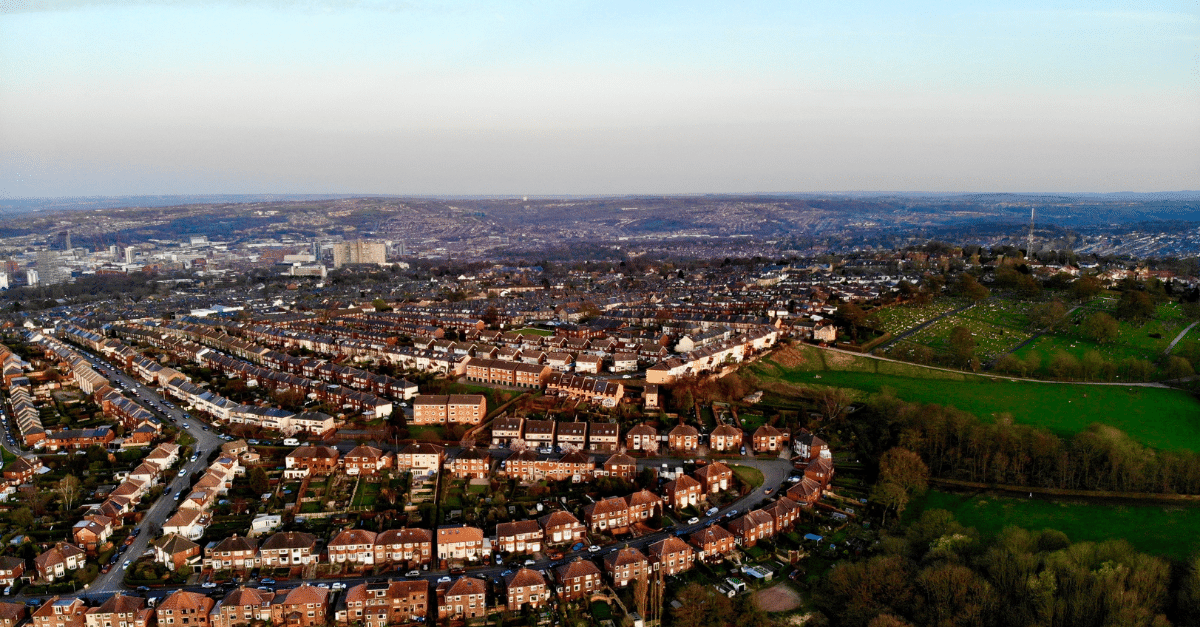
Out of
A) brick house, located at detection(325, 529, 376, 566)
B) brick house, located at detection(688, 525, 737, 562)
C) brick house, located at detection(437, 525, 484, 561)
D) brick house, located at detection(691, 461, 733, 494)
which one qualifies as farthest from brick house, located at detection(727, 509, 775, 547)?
brick house, located at detection(325, 529, 376, 566)

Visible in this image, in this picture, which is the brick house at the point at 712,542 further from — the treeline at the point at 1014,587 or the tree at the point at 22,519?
the tree at the point at 22,519

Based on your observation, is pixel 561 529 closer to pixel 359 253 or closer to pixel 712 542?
pixel 712 542

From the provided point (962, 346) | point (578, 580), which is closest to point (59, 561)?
point (578, 580)

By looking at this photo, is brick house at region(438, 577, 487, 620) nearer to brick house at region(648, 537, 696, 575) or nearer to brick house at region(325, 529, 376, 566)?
brick house at region(325, 529, 376, 566)

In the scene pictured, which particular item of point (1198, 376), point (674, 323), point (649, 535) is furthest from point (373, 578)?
point (1198, 376)

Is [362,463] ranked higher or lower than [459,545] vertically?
higher
